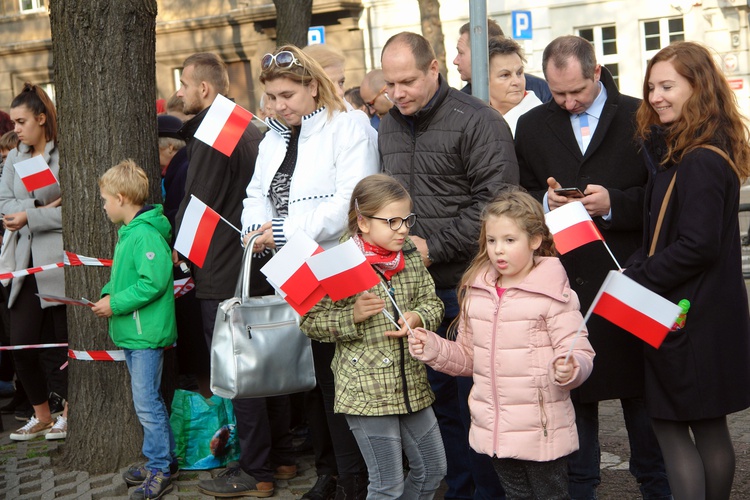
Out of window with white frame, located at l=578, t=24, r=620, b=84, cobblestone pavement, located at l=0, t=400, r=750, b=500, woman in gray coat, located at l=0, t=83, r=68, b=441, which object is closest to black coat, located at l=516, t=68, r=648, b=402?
cobblestone pavement, located at l=0, t=400, r=750, b=500

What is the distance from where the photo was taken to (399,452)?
429 cm

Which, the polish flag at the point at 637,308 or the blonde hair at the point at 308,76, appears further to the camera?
the blonde hair at the point at 308,76

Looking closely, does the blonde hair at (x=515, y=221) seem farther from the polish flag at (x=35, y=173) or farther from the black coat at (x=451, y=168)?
the polish flag at (x=35, y=173)

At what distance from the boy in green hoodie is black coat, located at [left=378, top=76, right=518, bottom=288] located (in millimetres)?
1424

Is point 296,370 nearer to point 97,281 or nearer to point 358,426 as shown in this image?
point 358,426

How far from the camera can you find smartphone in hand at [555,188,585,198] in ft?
14.8

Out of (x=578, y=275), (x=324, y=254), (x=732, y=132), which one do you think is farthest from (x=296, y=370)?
(x=732, y=132)

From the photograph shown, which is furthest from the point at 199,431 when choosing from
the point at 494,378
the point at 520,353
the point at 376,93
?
the point at 376,93

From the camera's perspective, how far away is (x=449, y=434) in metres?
5.00

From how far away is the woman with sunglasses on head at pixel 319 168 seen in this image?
4844mm

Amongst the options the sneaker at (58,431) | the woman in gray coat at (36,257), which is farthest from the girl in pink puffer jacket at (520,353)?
the woman in gray coat at (36,257)

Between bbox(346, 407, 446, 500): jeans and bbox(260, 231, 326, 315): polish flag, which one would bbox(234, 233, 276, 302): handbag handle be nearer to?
bbox(260, 231, 326, 315): polish flag

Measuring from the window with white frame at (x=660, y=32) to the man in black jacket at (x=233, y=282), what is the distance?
18479 millimetres

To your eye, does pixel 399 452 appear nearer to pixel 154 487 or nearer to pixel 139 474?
pixel 154 487
